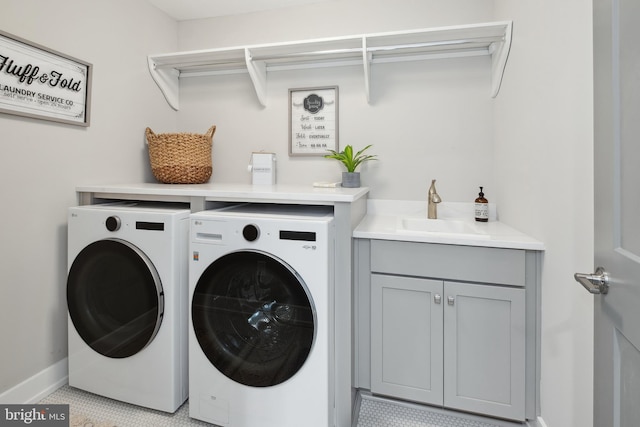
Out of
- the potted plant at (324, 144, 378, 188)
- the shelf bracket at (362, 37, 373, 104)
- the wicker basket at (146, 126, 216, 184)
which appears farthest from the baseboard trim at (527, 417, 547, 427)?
the wicker basket at (146, 126, 216, 184)

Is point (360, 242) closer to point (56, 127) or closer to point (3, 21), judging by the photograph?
point (56, 127)

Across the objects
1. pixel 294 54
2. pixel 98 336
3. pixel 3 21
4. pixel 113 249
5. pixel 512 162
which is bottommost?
pixel 98 336

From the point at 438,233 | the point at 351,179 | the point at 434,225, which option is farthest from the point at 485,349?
the point at 351,179

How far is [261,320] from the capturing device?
1447mm

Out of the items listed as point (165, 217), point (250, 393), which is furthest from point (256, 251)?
point (250, 393)

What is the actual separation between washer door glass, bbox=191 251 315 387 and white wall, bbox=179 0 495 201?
3.66 ft

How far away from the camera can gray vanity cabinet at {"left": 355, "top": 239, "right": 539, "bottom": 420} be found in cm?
146

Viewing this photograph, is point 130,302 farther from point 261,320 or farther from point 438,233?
point 438,233

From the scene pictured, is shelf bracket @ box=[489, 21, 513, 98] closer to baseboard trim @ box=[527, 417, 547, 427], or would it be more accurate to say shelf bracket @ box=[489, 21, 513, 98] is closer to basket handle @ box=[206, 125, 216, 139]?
baseboard trim @ box=[527, 417, 547, 427]

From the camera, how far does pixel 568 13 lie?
3.81ft

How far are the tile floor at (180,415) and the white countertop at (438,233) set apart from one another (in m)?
0.88

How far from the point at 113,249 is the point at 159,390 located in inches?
28.5

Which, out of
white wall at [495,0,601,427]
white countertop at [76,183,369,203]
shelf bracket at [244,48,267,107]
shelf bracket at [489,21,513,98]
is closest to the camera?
white wall at [495,0,601,427]

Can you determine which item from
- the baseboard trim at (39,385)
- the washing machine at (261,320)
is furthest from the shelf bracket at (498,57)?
the baseboard trim at (39,385)
